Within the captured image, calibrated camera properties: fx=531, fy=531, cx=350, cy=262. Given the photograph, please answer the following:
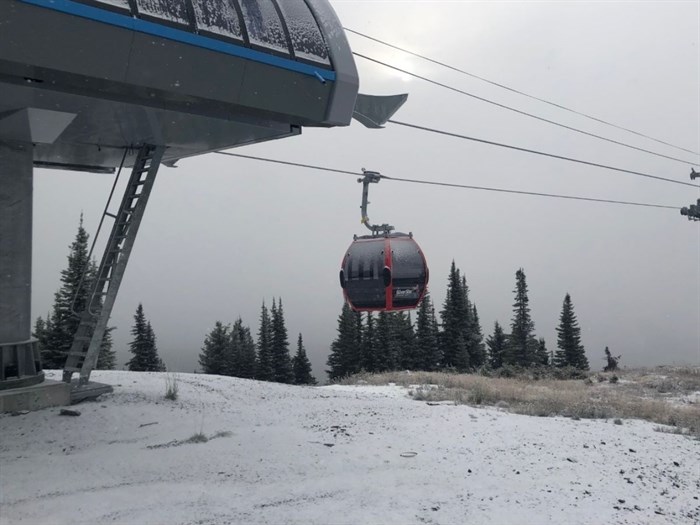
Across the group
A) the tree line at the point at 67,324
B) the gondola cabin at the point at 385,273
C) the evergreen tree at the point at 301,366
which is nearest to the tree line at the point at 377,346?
the evergreen tree at the point at 301,366

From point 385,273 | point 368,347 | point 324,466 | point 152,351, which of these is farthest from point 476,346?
point 324,466

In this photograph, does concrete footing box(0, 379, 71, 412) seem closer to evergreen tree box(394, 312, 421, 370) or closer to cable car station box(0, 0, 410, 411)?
cable car station box(0, 0, 410, 411)

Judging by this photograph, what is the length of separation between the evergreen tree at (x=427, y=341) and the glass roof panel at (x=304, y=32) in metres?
50.1

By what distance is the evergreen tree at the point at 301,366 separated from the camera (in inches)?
2243

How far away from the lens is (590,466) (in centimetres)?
750

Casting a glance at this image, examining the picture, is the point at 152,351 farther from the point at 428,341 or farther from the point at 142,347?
the point at 428,341

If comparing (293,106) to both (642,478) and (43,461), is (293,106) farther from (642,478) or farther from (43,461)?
(642,478)

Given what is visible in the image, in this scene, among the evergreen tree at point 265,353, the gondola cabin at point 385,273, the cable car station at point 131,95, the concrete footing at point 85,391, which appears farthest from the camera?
the evergreen tree at point 265,353

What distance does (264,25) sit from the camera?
26.1 ft

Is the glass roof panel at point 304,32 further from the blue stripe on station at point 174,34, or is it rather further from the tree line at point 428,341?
the tree line at point 428,341

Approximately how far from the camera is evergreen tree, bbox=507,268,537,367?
6262 cm

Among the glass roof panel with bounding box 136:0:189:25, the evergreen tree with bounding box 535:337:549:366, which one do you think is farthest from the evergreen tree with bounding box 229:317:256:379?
the glass roof panel with bounding box 136:0:189:25

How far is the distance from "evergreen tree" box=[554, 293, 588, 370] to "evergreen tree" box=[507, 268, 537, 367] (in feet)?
20.1

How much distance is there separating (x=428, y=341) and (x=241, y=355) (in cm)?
1993
